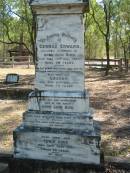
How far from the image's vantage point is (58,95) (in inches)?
262

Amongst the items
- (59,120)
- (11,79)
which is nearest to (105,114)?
(59,120)

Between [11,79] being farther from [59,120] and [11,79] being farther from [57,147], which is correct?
[57,147]

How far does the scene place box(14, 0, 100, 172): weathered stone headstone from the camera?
6477 mm

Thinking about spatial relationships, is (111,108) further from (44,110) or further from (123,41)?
(123,41)

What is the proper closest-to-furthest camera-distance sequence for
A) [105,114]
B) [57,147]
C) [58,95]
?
[57,147] → [58,95] → [105,114]

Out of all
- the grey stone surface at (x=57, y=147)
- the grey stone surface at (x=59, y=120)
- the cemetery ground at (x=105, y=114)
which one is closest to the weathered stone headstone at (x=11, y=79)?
the cemetery ground at (x=105, y=114)

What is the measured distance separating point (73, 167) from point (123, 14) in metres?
36.0

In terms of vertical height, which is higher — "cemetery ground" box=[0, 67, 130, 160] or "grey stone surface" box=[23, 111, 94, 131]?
"grey stone surface" box=[23, 111, 94, 131]

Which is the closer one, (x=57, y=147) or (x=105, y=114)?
(x=57, y=147)

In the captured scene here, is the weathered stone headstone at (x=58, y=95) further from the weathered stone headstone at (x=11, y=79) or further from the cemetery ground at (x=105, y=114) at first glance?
the weathered stone headstone at (x=11, y=79)

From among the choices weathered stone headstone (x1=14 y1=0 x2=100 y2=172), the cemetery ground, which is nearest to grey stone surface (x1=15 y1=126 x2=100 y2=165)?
weathered stone headstone (x1=14 y1=0 x2=100 y2=172)

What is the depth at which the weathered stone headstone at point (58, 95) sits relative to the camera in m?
6.48

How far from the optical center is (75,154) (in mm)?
6457

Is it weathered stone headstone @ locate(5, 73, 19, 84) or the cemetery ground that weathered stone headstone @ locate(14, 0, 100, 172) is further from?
weathered stone headstone @ locate(5, 73, 19, 84)
